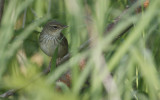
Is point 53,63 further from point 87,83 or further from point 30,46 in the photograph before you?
point 30,46

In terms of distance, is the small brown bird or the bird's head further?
the bird's head

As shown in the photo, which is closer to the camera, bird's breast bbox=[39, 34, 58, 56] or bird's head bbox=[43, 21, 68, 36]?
bird's breast bbox=[39, 34, 58, 56]

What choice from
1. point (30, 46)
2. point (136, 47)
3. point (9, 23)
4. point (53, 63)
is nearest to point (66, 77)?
point (30, 46)

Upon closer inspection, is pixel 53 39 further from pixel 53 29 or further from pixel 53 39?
pixel 53 29

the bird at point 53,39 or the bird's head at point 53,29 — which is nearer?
the bird at point 53,39

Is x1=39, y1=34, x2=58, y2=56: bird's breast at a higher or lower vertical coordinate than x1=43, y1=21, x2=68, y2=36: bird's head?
lower

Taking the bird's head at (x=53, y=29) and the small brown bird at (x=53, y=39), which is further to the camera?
the bird's head at (x=53, y=29)

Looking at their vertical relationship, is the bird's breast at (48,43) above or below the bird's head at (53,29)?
below

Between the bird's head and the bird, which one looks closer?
the bird

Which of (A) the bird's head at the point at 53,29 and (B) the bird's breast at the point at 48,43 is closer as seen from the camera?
(B) the bird's breast at the point at 48,43

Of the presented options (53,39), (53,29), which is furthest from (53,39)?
(53,29)

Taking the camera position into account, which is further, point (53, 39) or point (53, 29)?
point (53, 29)
